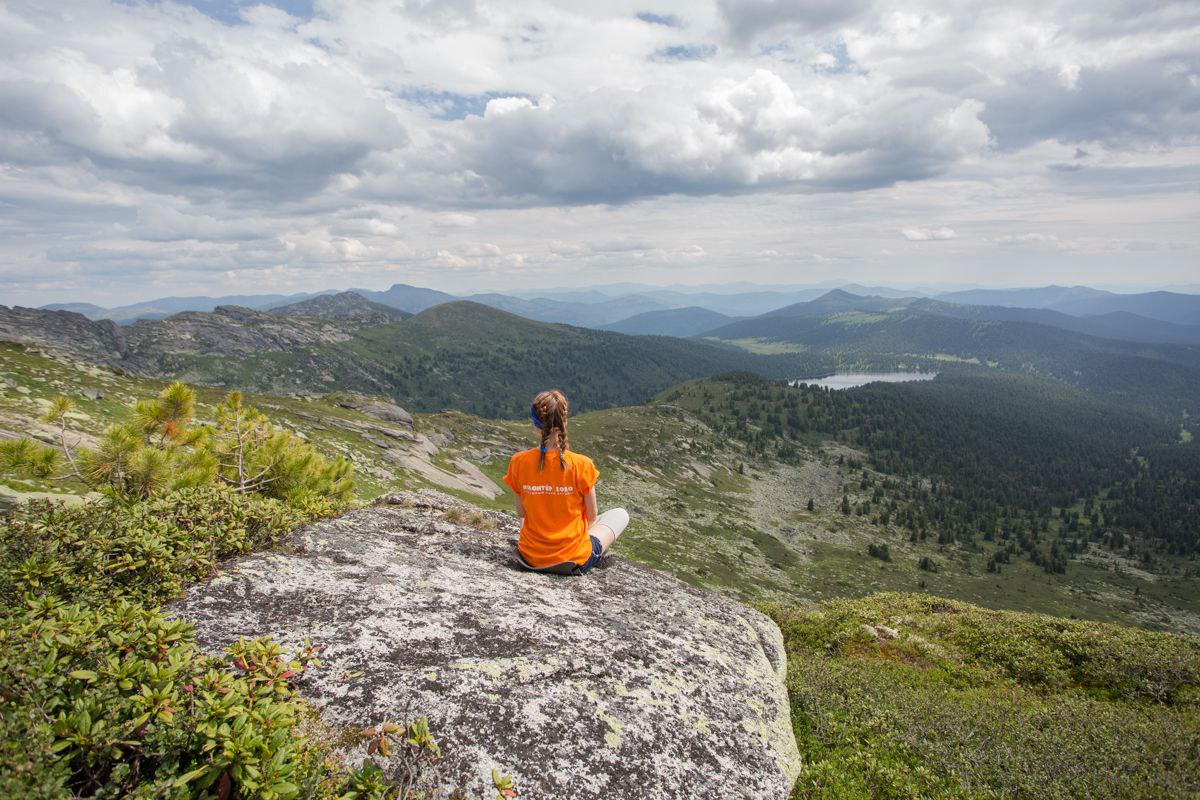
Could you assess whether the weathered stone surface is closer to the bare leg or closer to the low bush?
the bare leg

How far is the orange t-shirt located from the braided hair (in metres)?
0.10

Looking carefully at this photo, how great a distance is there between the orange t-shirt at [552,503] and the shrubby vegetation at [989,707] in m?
5.23

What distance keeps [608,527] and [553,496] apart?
269 cm

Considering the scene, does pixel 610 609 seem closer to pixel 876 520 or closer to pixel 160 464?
pixel 160 464

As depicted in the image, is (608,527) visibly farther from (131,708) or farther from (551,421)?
(131,708)

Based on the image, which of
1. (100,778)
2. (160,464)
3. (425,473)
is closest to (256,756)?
(100,778)

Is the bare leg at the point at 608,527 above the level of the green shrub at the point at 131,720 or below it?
below

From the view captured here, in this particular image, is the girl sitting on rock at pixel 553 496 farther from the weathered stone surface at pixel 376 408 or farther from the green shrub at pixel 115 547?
the weathered stone surface at pixel 376 408

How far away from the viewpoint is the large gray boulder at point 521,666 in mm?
5676

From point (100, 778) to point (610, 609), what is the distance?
691 centimetres

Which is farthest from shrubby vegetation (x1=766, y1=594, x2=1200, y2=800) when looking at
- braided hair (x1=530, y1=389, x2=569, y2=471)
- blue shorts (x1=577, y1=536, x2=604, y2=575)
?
braided hair (x1=530, y1=389, x2=569, y2=471)

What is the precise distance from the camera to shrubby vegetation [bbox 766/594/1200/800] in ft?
26.3

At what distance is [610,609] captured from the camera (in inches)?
367

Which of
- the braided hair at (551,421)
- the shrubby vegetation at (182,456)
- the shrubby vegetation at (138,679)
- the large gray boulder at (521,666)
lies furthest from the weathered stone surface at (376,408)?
the shrubby vegetation at (138,679)
